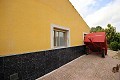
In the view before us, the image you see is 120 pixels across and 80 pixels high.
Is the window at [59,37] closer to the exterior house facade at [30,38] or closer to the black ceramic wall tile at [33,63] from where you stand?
the exterior house facade at [30,38]

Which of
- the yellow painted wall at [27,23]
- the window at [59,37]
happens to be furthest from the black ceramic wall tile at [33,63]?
the window at [59,37]

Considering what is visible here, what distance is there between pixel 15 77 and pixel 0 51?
121 centimetres

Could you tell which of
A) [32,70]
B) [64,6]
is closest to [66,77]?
[32,70]

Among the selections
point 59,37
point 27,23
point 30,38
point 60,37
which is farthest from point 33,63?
point 60,37

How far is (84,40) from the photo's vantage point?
1338cm

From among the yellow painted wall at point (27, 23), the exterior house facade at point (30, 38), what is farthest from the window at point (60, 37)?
the yellow painted wall at point (27, 23)

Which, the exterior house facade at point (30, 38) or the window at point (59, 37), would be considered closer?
the exterior house facade at point (30, 38)

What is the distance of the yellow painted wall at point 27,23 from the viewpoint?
4863 mm

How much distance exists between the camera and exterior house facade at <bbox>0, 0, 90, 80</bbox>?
486cm

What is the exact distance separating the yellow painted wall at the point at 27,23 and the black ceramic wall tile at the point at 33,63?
28 centimetres

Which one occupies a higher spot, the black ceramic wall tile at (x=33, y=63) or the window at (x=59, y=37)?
the window at (x=59, y=37)

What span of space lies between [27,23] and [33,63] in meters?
1.89

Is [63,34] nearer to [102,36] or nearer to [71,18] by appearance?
[71,18]

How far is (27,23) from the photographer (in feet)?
19.4
